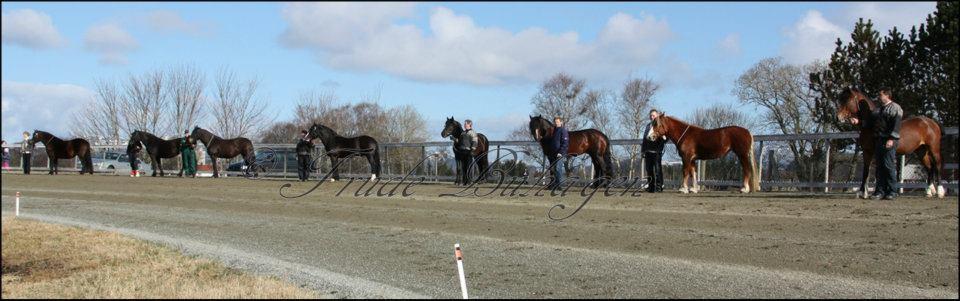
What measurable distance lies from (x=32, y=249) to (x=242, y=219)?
184 inches

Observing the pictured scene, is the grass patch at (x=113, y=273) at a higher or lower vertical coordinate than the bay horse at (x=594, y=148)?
lower

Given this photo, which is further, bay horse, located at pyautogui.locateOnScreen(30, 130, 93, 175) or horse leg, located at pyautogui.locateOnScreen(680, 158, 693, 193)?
bay horse, located at pyautogui.locateOnScreen(30, 130, 93, 175)

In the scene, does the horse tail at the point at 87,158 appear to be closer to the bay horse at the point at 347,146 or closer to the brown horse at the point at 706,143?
the bay horse at the point at 347,146

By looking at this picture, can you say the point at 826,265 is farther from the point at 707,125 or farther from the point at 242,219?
the point at 707,125

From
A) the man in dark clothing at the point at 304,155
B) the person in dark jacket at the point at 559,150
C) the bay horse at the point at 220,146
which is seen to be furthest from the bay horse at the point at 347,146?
the person in dark jacket at the point at 559,150

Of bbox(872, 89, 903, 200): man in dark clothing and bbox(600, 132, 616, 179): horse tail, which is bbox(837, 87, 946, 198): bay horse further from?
bbox(600, 132, 616, 179): horse tail

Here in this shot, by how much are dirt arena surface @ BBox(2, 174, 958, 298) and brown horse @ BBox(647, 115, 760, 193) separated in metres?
0.90

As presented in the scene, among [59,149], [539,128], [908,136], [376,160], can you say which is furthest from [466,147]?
[908,136]

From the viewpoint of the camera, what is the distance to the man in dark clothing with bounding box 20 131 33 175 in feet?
62.2

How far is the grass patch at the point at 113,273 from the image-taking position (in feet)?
26.8

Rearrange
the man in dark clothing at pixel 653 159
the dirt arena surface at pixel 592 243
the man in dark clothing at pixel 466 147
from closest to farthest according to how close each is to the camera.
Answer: the dirt arena surface at pixel 592 243 < the man in dark clothing at pixel 653 159 < the man in dark clothing at pixel 466 147

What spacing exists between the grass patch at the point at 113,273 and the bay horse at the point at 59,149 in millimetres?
6757

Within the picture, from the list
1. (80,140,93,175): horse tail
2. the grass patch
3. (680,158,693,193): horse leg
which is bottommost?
the grass patch

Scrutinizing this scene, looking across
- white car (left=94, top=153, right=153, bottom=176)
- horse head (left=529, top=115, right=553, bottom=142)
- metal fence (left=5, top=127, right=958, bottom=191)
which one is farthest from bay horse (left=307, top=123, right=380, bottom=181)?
white car (left=94, top=153, right=153, bottom=176)
